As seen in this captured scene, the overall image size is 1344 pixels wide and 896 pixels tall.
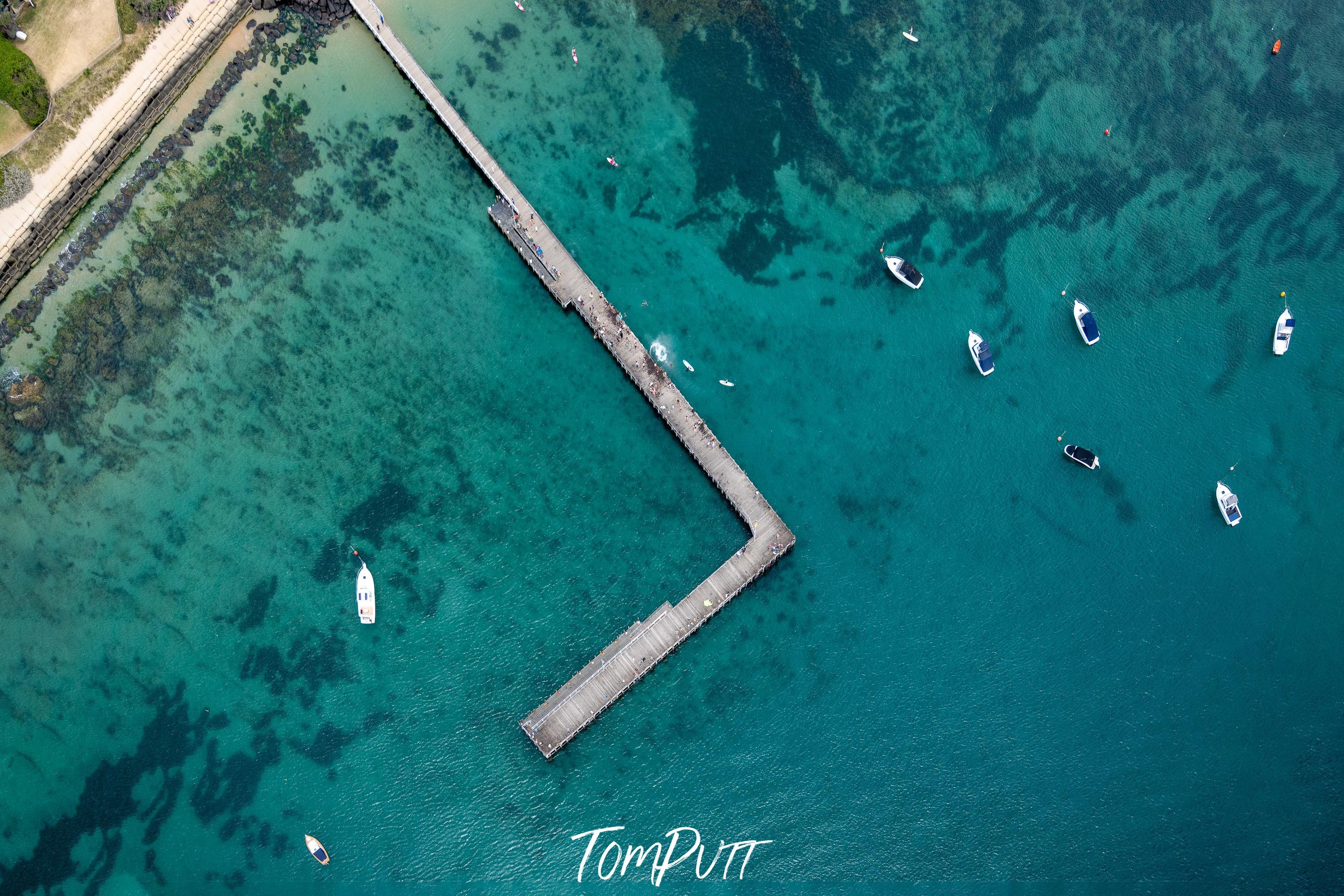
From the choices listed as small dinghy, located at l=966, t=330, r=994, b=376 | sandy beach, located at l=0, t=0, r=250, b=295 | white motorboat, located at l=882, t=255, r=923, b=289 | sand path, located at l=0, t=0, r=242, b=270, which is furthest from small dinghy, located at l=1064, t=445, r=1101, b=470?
sand path, located at l=0, t=0, r=242, b=270

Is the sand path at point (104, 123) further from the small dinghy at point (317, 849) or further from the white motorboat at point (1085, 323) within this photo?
the white motorboat at point (1085, 323)

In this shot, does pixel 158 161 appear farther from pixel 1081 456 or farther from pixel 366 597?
pixel 1081 456

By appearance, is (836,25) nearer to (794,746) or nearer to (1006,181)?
(1006,181)

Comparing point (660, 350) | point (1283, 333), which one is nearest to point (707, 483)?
point (660, 350)

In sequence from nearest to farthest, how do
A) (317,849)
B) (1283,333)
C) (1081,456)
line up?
(317,849)
(1081,456)
(1283,333)

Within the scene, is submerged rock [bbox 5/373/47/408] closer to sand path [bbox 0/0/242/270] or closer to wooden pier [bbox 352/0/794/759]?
sand path [bbox 0/0/242/270]

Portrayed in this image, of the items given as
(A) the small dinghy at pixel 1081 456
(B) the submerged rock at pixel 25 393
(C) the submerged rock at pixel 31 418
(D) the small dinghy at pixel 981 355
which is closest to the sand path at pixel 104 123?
(B) the submerged rock at pixel 25 393
